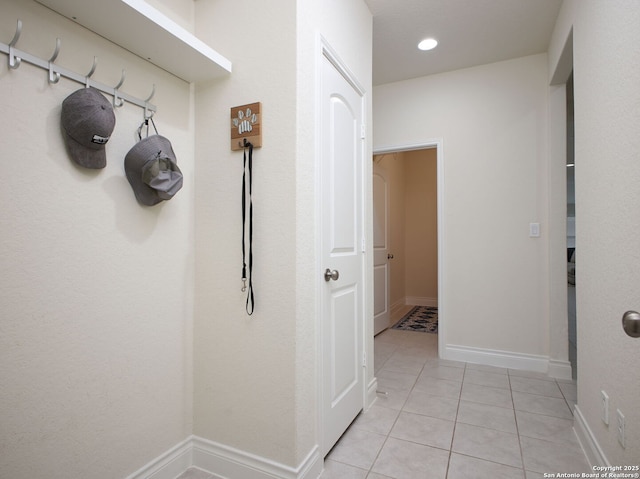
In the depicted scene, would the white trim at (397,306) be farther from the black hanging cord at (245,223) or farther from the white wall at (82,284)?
the white wall at (82,284)

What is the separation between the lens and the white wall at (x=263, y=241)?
1457 millimetres

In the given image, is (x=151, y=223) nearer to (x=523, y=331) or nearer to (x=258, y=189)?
(x=258, y=189)

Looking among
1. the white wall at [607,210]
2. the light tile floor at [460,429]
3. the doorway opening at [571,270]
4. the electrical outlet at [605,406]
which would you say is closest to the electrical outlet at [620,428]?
the white wall at [607,210]

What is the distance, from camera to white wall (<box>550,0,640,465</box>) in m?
1.22

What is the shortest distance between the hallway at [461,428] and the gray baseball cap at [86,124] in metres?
1.69

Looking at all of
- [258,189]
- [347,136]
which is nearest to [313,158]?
[258,189]

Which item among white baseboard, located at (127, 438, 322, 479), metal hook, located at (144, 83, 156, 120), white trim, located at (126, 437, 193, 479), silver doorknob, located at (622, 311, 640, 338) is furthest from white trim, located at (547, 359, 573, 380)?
metal hook, located at (144, 83, 156, 120)

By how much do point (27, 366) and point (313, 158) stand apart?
1.29m

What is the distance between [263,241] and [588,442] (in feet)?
6.11

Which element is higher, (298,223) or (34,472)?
(298,223)

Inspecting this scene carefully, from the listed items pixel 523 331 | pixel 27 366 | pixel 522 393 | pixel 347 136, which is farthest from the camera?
pixel 523 331

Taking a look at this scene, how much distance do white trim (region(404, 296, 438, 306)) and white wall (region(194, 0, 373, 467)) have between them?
180 inches

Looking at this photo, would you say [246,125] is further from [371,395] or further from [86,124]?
[371,395]

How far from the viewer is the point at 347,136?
2.00 metres
